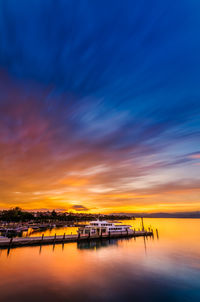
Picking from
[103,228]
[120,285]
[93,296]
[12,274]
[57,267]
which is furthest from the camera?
[103,228]

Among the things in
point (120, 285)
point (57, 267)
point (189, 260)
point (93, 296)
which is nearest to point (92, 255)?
point (57, 267)

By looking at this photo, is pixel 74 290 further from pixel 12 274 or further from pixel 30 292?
pixel 12 274

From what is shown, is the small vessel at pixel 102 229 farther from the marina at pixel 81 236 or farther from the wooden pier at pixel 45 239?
the wooden pier at pixel 45 239

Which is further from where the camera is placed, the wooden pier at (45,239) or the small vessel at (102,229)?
the small vessel at (102,229)

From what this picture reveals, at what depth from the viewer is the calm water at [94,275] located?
2186cm

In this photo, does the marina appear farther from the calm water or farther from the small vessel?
the calm water

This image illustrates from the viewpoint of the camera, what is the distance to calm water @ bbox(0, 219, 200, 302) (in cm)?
2186

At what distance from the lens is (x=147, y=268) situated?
113ft

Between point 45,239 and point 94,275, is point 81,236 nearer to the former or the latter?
point 45,239

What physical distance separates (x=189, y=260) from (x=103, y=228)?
33.1 meters

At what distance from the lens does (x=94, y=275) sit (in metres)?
29.1

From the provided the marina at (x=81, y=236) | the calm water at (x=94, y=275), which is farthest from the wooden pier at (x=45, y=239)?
the calm water at (x=94, y=275)

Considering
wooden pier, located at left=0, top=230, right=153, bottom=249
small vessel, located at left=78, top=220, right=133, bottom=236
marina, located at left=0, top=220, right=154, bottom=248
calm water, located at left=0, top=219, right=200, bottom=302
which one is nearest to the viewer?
calm water, located at left=0, top=219, right=200, bottom=302

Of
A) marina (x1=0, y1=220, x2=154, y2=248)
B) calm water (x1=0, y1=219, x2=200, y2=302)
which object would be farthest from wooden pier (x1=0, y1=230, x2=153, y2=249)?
calm water (x1=0, y1=219, x2=200, y2=302)
